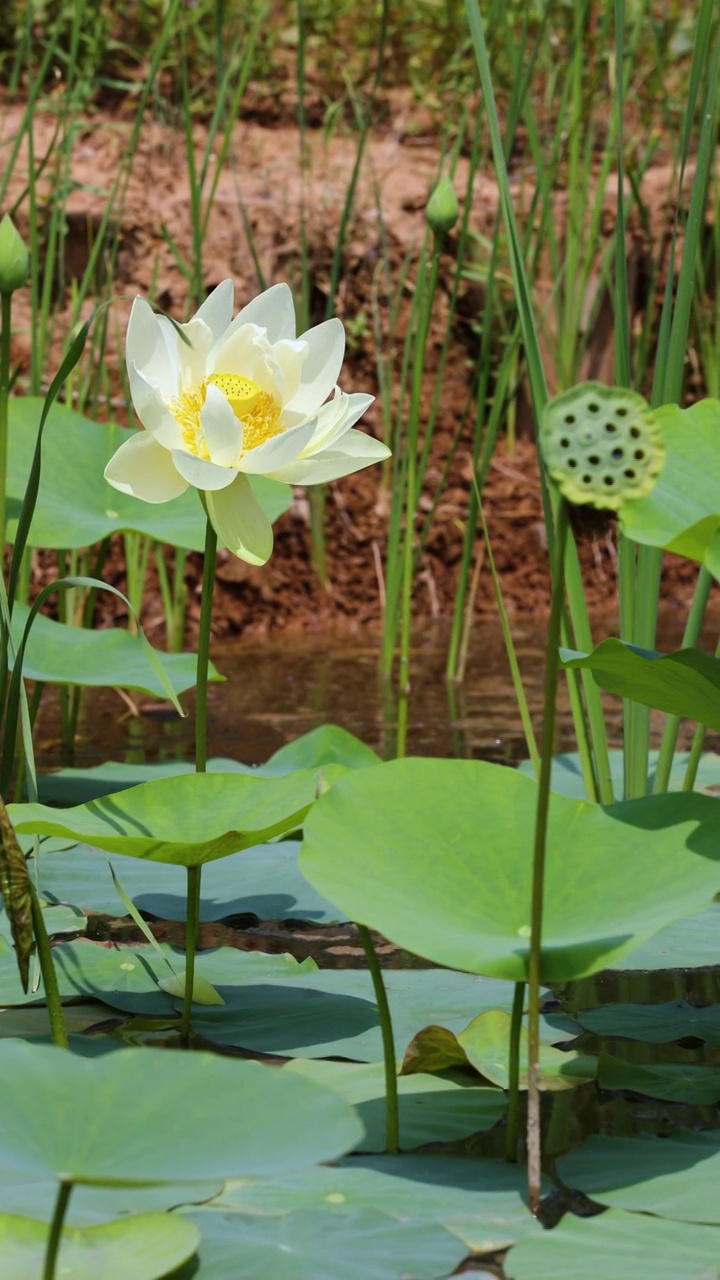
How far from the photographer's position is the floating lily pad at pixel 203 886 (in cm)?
119

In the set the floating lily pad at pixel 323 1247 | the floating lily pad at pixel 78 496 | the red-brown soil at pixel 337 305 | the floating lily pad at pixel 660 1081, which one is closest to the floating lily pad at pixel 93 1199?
the floating lily pad at pixel 323 1247

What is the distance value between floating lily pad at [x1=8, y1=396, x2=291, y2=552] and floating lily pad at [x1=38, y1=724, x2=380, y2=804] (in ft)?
0.89

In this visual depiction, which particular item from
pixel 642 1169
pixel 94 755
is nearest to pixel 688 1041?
pixel 642 1169

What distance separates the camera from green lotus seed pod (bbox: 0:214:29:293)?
39.0 inches

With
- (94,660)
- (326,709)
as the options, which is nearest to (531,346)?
(94,660)

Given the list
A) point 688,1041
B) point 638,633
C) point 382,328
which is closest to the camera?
point 688,1041

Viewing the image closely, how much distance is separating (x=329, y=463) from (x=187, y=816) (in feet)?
0.88

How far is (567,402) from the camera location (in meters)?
0.60

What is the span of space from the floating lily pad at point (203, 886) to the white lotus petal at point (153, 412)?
1.58 ft

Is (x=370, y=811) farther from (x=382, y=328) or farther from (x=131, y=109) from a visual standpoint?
(x=131, y=109)

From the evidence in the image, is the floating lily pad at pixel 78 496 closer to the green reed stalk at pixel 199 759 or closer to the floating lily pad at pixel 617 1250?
the green reed stalk at pixel 199 759

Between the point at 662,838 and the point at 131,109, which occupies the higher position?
the point at 131,109

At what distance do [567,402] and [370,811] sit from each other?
28 cm

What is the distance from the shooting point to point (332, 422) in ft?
3.01
